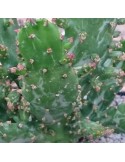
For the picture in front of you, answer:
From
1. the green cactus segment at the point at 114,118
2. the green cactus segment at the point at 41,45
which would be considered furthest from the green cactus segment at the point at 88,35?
the green cactus segment at the point at 114,118

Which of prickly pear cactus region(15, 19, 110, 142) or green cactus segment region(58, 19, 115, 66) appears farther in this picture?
green cactus segment region(58, 19, 115, 66)

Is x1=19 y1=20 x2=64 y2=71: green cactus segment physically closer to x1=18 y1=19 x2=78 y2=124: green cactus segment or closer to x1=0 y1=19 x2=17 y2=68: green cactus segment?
x1=18 y1=19 x2=78 y2=124: green cactus segment

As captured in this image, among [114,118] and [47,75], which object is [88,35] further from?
[114,118]

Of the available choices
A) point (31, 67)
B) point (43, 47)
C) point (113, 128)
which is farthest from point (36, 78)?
point (113, 128)

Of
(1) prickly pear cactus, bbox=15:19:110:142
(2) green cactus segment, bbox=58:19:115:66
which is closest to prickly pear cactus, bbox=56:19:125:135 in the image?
(2) green cactus segment, bbox=58:19:115:66

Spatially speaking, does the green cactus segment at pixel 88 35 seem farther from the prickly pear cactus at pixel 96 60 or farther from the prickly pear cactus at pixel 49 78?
the prickly pear cactus at pixel 49 78

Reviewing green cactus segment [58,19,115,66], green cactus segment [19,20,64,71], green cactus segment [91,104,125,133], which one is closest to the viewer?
green cactus segment [19,20,64,71]
